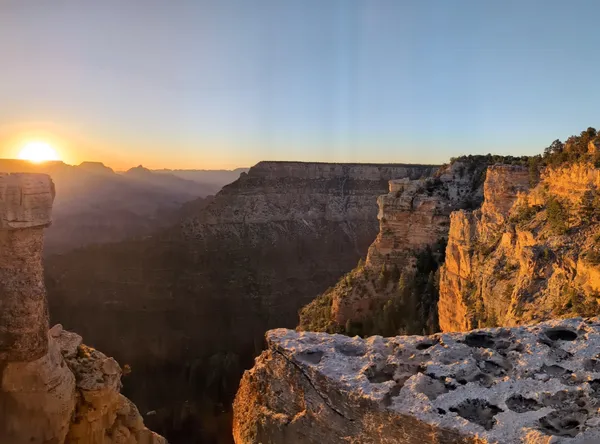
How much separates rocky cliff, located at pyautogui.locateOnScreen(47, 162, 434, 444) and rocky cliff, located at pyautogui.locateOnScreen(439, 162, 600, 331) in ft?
56.4

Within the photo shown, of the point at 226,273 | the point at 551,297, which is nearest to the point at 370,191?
the point at 226,273

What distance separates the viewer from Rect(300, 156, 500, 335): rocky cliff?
72.4 ft

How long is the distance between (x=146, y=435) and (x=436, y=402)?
40.0ft

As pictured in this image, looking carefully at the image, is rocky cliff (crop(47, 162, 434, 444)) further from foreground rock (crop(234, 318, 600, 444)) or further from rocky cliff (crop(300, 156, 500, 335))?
foreground rock (crop(234, 318, 600, 444))

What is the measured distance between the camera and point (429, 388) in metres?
3.58

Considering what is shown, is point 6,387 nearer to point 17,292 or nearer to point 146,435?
point 17,292

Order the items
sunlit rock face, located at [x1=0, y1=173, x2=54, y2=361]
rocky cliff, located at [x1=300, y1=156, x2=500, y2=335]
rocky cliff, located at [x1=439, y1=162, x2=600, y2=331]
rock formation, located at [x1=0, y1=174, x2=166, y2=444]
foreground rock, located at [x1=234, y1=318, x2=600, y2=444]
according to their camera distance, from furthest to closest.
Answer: rocky cliff, located at [x1=300, y1=156, x2=500, y2=335], rock formation, located at [x1=0, y1=174, x2=166, y2=444], sunlit rock face, located at [x1=0, y1=173, x2=54, y2=361], rocky cliff, located at [x1=439, y1=162, x2=600, y2=331], foreground rock, located at [x1=234, y1=318, x2=600, y2=444]

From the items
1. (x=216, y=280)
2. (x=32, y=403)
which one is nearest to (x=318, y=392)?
(x=32, y=403)

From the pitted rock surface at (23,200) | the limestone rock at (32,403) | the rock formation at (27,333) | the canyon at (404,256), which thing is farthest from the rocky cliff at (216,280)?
the pitted rock surface at (23,200)

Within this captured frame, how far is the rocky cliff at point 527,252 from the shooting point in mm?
8043

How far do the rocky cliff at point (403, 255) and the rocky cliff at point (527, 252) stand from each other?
17.5ft

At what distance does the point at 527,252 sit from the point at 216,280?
3867 centimetres

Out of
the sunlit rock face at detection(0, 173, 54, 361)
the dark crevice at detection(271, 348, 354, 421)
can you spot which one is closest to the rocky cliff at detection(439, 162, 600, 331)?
the dark crevice at detection(271, 348, 354, 421)

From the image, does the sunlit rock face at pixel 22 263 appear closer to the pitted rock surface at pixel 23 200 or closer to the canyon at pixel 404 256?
the pitted rock surface at pixel 23 200
